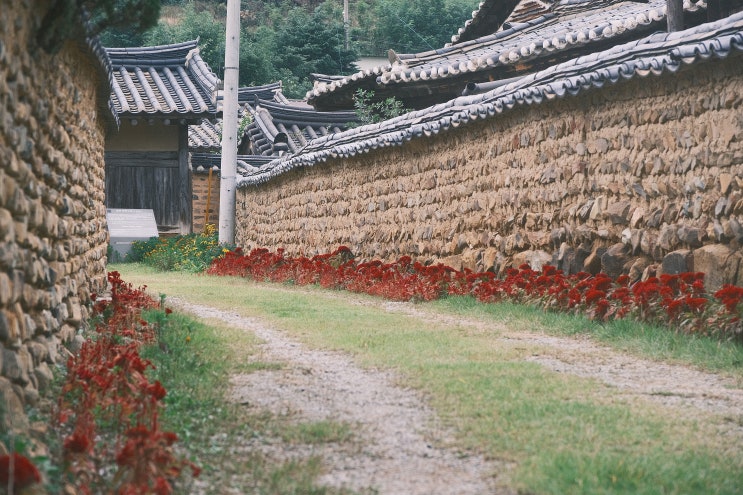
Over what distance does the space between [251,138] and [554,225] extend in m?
16.5

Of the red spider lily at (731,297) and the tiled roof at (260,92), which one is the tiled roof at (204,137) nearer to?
the tiled roof at (260,92)

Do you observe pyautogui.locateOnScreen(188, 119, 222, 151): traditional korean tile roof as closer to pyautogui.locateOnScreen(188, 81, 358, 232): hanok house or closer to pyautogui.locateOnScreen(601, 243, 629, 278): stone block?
pyautogui.locateOnScreen(188, 81, 358, 232): hanok house

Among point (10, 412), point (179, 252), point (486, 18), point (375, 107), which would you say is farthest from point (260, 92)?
point (10, 412)

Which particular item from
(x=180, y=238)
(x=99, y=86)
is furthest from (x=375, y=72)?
(x=99, y=86)

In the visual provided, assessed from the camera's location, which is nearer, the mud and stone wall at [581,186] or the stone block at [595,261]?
the mud and stone wall at [581,186]

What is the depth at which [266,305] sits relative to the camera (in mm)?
9234

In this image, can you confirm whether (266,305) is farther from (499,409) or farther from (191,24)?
(191,24)

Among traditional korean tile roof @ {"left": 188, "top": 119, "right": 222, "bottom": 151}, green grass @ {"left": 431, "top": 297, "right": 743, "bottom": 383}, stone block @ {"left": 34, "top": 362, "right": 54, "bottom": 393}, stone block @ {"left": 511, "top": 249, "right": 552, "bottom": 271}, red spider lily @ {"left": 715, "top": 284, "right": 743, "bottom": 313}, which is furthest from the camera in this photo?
traditional korean tile roof @ {"left": 188, "top": 119, "right": 222, "bottom": 151}

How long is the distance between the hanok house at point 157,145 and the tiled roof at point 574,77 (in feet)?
20.7

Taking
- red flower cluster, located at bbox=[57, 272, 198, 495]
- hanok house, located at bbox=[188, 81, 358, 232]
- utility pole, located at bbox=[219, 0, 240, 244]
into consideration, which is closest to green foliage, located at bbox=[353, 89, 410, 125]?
utility pole, located at bbox=[219, 0, 240, 244]

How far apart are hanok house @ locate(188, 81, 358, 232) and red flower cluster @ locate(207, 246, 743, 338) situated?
24.8 ft

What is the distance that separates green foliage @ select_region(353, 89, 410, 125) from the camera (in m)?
16.1

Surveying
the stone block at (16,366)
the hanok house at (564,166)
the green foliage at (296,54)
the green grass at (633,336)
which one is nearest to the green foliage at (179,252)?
the hanok house at (564,166)

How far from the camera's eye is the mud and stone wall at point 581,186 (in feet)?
24.3
